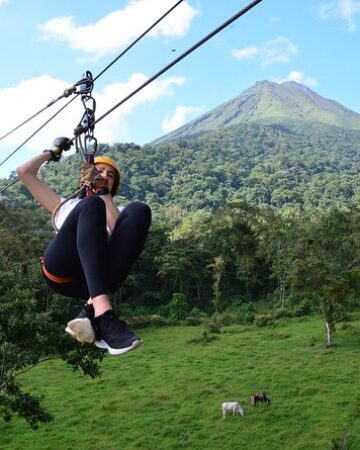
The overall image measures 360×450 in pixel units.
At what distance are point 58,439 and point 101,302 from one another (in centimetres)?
1690

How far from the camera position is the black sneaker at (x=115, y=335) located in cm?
287

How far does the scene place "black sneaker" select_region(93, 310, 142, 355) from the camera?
9.41 ft

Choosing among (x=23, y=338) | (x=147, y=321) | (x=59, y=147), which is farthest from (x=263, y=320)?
(x=59, y=147)

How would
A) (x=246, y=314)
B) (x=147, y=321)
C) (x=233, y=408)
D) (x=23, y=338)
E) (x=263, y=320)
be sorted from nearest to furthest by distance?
(x=23, y=338)
(x=233, y=408)
(x=263, y=320)
(x=246, y=314)
(x=147, y=321)

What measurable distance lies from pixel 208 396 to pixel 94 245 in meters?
19.5

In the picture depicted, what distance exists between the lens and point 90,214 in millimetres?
2986

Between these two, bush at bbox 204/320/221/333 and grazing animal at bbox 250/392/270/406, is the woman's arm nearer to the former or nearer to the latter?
grazing animal at bbox 250/392/270/406

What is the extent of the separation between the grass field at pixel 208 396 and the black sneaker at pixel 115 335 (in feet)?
45.9

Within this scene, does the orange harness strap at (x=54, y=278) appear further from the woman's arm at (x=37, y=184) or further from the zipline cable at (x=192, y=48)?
the zipline cable at (x=192, y=48)

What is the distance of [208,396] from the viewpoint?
69.3ft

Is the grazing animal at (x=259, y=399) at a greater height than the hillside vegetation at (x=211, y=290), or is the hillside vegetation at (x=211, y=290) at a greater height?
the hillside vegetation at (x=211, y=290)

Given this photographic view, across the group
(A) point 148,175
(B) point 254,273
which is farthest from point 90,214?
(A) point 148,175

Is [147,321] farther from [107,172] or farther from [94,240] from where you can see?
[94,240]

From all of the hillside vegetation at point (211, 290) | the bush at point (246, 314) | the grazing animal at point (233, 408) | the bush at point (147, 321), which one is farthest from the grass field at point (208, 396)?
the bush at point (147, 321)
